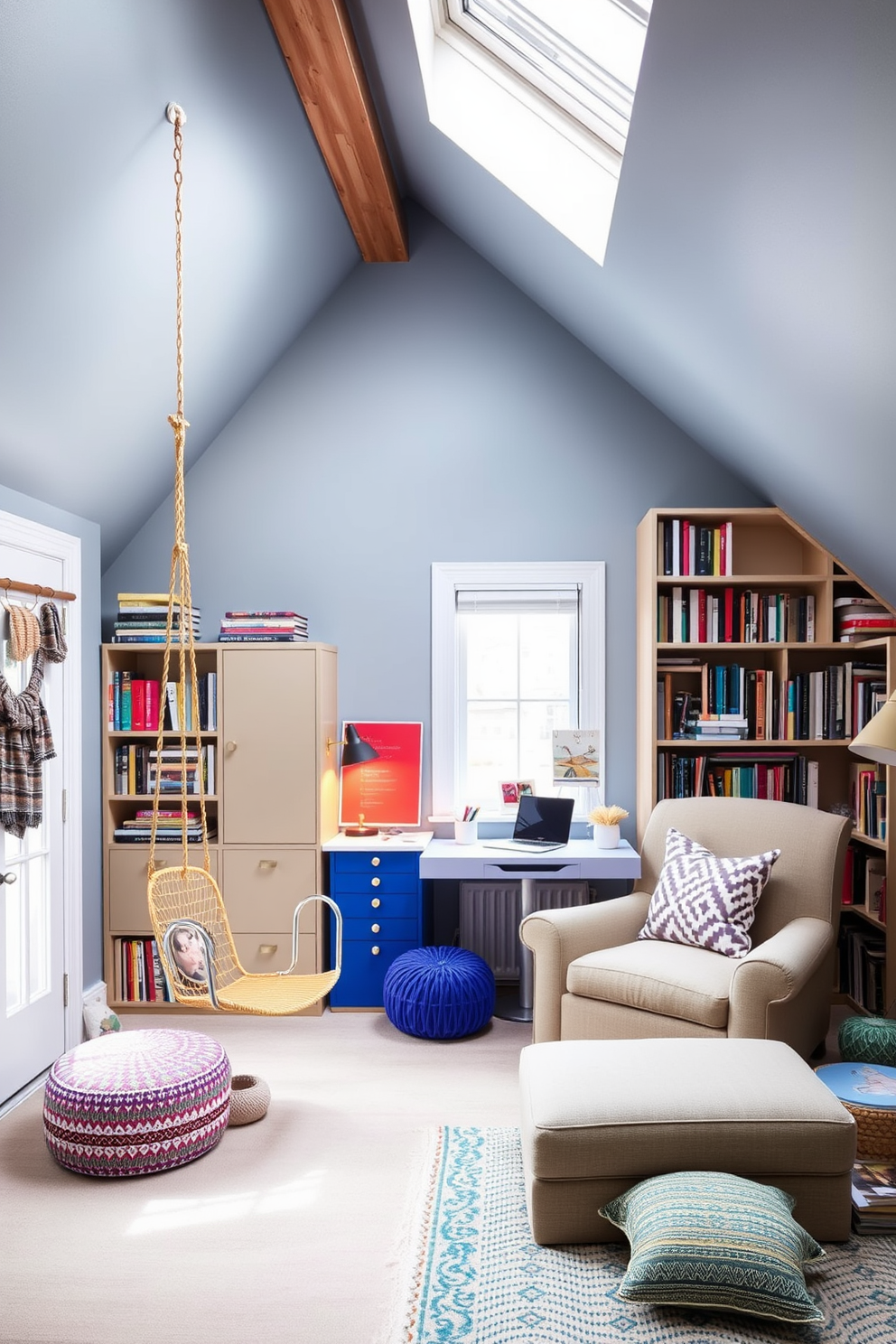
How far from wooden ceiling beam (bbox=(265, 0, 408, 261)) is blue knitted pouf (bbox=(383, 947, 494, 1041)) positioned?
306 cm

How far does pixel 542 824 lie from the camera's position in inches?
155

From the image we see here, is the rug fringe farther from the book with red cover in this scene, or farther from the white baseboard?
the book with red cover

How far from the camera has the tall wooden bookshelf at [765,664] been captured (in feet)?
12.5

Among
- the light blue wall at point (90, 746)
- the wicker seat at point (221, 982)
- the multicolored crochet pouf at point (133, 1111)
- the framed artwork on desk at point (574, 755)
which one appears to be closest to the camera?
the multicolored crochet pouf at point (133, 1111)

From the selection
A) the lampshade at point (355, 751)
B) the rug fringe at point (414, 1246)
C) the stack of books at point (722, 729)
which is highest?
the stack of books at point (722, 729)

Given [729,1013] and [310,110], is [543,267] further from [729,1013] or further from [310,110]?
[729,1013]

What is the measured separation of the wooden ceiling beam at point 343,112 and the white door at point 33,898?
67.5 inches

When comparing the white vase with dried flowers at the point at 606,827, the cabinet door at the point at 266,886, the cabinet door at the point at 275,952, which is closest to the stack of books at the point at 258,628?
the cabinet door at the point at 266,886

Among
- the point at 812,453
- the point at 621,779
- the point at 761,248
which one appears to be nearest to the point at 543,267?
the point at 812,453

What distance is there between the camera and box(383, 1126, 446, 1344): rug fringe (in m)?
1.99

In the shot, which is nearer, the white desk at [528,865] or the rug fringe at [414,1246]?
the rug fringe at [414,1246]

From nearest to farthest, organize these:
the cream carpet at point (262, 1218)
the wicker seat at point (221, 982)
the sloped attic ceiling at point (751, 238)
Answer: the sloped attic ceiling at point (751, 238), the cream carpet at point (262, 1218), the wicker seat at point (221, 982)

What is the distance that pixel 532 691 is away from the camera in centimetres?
430

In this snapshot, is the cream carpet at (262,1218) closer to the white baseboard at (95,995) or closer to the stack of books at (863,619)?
the white baseboard at (95,995)
